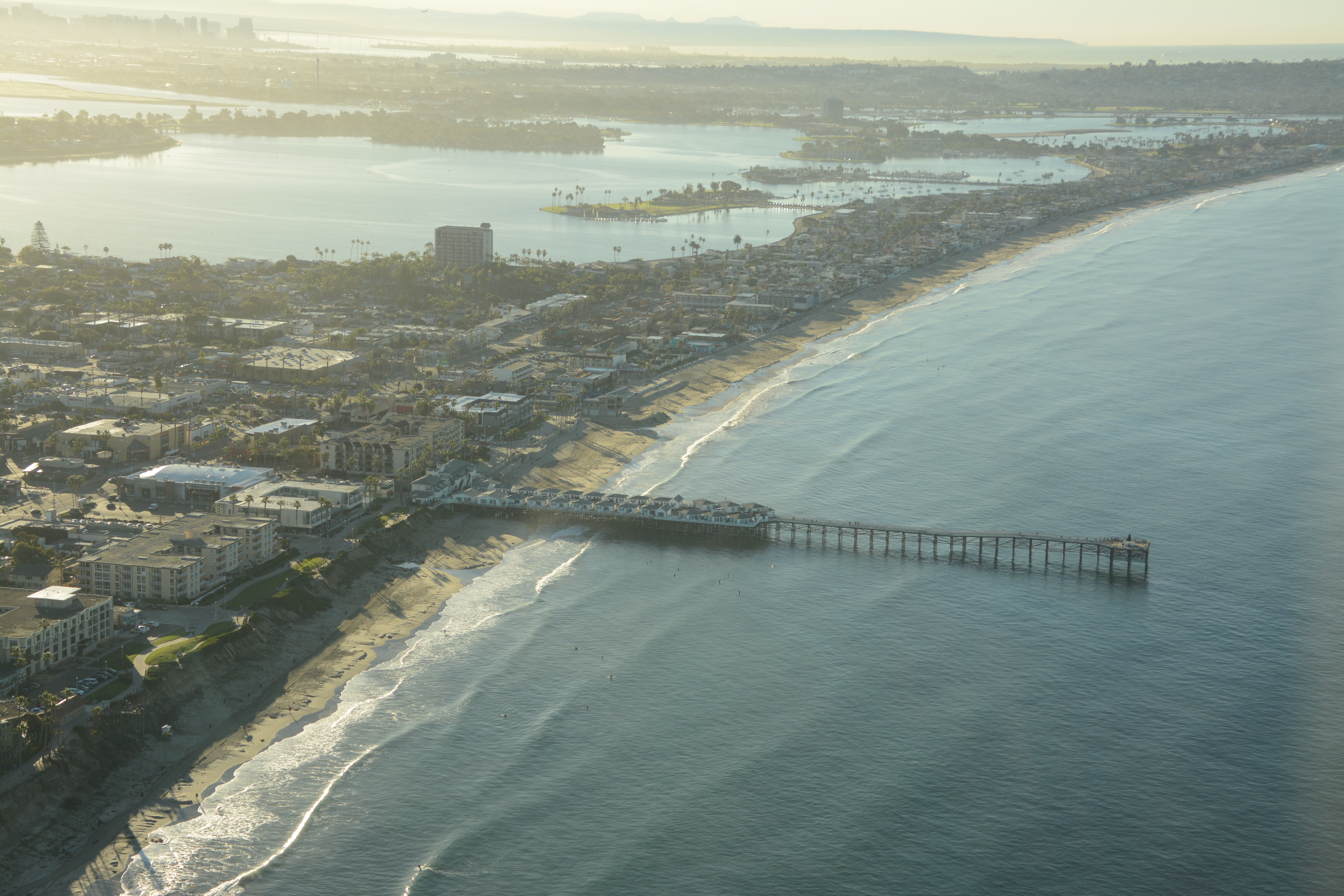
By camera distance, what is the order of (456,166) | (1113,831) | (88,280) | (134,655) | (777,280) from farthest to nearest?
(456,166) < (777,280) < (88,280) < (134,655) < (1113,831)

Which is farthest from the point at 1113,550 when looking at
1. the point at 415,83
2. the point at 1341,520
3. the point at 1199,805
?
the point at 415,83

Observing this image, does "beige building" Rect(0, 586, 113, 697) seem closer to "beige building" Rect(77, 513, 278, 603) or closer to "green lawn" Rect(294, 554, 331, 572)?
"beige building" Rect(77, 513, 278, 603)

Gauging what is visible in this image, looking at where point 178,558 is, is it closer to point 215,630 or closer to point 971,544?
point 215,630

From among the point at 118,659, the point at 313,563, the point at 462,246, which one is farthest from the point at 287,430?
the point at 462,246

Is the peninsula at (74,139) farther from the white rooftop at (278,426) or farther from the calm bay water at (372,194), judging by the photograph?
the white rooftop at (278,426)

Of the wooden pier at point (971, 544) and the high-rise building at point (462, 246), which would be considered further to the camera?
the high-rise building at point (462, 246)

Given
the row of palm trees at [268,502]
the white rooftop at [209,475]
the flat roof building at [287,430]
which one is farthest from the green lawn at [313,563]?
the flat roof building at [287,430]

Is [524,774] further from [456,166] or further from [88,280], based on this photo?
[456,166]
